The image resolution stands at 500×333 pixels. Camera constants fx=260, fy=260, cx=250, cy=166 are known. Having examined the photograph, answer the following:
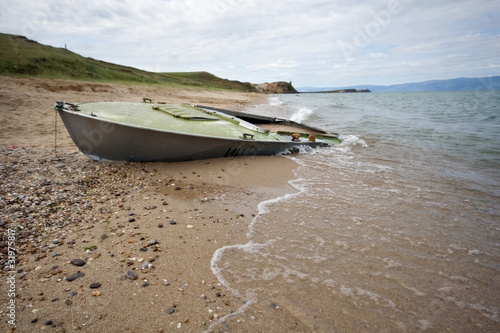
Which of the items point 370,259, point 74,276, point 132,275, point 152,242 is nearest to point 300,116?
point 370,259

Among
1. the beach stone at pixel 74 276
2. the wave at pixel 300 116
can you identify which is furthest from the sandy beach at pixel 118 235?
the wave at pixel 300 116

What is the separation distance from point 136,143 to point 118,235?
8.68 ft

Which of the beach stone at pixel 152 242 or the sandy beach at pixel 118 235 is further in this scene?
the beach stone at pixel 152 242

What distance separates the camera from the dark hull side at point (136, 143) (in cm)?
539

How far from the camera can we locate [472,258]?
12.2 feet

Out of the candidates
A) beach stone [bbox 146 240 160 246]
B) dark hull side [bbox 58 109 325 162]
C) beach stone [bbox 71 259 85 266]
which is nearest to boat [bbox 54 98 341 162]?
dark hull side [bbox 58 109 325 162]

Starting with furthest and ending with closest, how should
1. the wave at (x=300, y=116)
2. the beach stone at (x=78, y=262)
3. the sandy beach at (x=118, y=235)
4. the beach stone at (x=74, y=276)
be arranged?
the wave at (x=300, y=116)
the beach stone at (x=78, y=262)
the beach stone at (x=74, y=276)
the sandy beach at (x=118, y=235)

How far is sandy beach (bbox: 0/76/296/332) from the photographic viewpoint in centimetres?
249

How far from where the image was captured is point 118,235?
3594 millimetres

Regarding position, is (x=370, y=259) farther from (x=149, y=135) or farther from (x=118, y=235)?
(x=149, y=135)

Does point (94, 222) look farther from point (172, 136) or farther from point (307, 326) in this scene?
point (307, 326)

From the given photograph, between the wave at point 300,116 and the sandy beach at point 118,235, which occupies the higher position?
the wave at point 300,116

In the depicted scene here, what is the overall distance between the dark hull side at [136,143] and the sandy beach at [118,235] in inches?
8.9

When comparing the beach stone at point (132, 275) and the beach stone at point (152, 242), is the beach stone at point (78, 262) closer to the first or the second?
the beach stone at point (132, 275)
